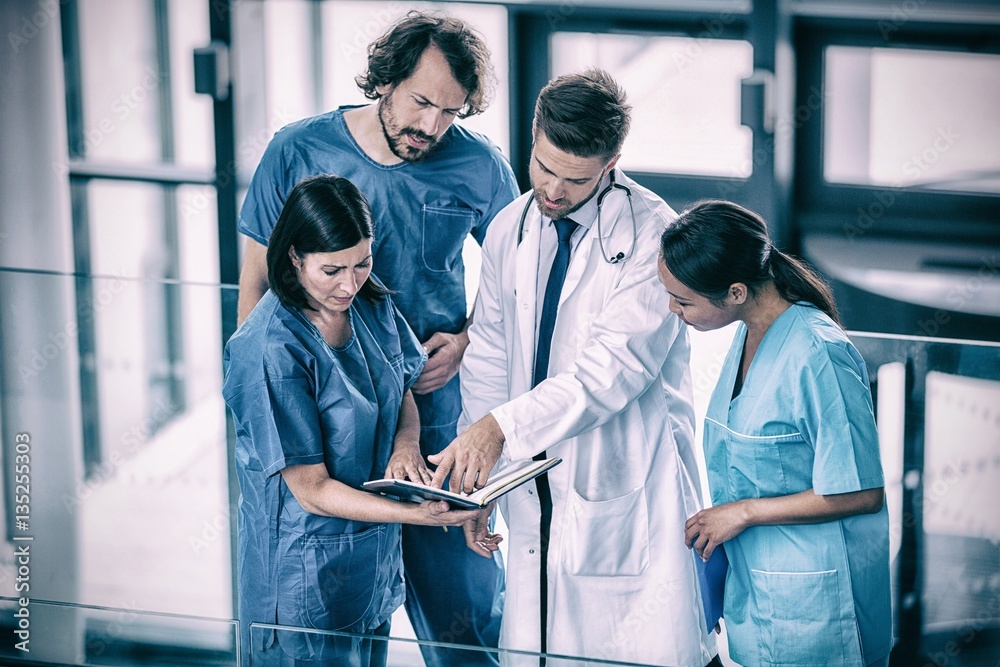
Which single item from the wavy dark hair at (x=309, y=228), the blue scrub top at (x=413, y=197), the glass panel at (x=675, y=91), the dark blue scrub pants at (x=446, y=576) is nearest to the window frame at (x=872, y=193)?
the glass panel at (x=675, y=91)

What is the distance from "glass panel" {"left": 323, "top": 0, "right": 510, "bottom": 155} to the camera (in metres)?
4.11

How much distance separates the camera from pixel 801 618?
2279 mm

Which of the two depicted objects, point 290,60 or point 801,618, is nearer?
point 801,618

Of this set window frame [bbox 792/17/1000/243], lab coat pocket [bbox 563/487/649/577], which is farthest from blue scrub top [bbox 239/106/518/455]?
window frame [bbox 792/17/1000/243]

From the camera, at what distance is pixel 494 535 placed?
8.76 ft

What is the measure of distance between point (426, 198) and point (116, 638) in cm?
126

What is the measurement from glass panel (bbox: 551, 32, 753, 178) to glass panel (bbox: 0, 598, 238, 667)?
2263 mm

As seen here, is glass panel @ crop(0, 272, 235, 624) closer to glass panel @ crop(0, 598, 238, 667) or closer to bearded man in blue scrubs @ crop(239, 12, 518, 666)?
glass panel @ crop(0, 598, 238, 667)

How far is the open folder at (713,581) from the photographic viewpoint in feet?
8.06

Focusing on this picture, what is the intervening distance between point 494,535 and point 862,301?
6.10ft

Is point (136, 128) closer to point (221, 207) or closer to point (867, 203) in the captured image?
point (221, 207)

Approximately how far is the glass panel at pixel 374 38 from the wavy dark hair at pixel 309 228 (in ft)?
5.43

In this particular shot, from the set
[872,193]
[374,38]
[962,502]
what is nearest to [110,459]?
[374,38]

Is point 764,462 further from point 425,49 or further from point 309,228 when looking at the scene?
point 425,49
